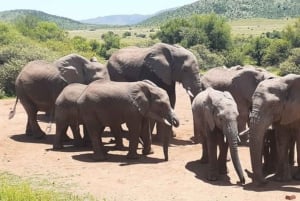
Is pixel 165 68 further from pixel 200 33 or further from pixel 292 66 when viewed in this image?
pixel 200 33


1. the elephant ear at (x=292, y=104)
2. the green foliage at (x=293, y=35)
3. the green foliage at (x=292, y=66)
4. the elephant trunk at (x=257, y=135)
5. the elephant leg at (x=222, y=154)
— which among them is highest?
the elephant ear at (x=292, y=104)

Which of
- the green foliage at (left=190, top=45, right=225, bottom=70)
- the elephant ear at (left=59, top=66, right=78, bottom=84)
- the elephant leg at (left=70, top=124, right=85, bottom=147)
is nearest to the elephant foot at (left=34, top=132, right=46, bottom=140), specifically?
the elephant leg at (left=70, top=124, right=85, bottom=147)

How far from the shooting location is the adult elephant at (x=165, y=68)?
1502cm

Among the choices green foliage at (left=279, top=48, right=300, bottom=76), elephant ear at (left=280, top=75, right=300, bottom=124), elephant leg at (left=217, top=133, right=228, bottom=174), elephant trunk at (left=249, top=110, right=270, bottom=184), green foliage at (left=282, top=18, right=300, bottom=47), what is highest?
elephant ear at (left=280, top=75, right=300, bottom=124)

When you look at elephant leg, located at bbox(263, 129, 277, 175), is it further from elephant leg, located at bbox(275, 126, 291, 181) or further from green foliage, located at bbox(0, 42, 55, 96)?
green foliage, located at bbox(0, 42, 55, 96)

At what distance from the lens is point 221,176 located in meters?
11.1

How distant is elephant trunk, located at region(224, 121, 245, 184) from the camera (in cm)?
1010

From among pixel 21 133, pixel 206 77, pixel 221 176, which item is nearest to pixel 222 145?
pixel 221 176

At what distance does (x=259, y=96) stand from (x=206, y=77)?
5.31m

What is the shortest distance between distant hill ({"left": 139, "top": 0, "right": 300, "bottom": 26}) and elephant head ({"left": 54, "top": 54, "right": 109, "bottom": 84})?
156245mm

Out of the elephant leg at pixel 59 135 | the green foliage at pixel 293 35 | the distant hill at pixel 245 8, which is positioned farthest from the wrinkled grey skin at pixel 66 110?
the distant hill at pixel 245 8

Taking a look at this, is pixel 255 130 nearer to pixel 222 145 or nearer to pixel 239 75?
pixel 222 145

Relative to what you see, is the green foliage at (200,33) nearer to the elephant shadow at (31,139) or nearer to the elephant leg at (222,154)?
the elephant shadow at (31,139)

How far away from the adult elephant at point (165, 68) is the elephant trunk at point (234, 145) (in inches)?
180
